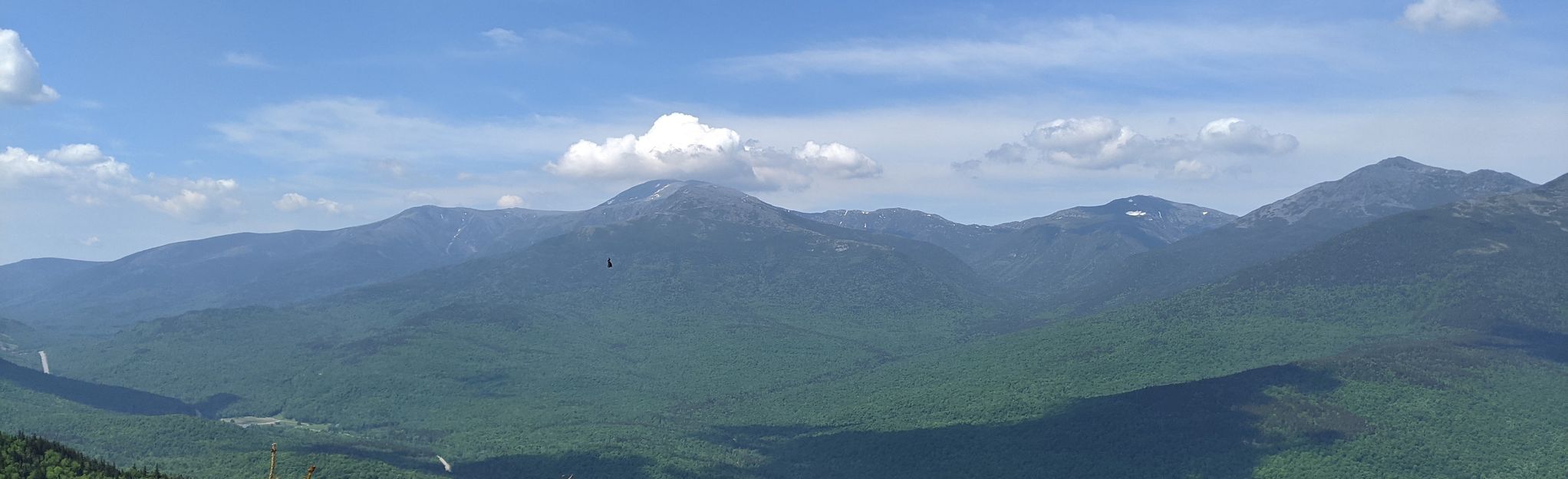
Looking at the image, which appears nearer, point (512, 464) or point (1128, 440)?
point (512, 464)

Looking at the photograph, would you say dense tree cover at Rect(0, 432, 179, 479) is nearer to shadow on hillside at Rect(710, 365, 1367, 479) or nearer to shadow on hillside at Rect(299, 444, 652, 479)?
shadow on hillside at Rect(299, 444, 652, 479)

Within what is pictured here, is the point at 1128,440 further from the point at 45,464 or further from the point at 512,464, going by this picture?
the point at 45,464

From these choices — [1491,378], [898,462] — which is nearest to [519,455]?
[898,462]

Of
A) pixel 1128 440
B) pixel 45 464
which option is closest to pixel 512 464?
pixel 45 464

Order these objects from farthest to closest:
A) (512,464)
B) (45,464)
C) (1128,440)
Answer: (1128,440) → (512,464) → (45,464)

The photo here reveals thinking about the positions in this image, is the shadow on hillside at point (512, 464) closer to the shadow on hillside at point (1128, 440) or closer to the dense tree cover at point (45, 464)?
the shadow on hillside at point (1128, 440)

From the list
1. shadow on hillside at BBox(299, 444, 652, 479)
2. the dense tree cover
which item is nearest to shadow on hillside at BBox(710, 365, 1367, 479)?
shadow on hillside at BBox(299, 444, 652, 479)

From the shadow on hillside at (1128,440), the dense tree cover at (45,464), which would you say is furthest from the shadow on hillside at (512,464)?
the dense tree cover at (45,464)
